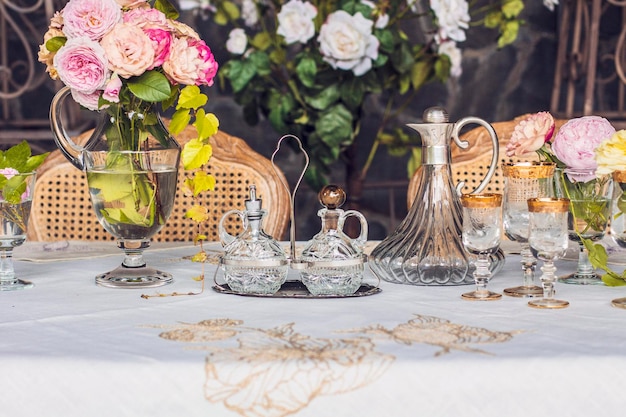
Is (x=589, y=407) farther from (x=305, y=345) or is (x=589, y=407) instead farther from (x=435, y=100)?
(x=435, y=100)

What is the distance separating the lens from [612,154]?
4.08 feet

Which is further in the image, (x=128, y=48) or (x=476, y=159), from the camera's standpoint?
(x=476, y=159)

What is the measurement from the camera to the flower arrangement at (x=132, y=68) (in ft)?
4.38

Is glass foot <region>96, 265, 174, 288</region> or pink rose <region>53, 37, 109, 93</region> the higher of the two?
pink rose <region>53, 37, 109, 93</region>

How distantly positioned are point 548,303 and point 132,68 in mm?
621

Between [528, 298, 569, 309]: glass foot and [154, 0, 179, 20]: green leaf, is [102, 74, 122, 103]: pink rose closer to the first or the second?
[154, 0, 179, 20]: green leaf

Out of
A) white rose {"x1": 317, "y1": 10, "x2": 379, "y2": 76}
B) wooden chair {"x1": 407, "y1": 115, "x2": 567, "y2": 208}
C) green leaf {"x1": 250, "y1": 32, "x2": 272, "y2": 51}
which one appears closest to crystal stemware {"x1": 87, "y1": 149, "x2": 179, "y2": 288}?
wooden chair {"x1": 407, "y1": 115, "x2": 567, "y2": 208}

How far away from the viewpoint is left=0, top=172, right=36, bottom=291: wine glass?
1396mm

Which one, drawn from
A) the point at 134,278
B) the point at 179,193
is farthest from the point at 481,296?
the point at 179,193

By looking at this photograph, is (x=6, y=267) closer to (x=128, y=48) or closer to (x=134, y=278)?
(x=134, y=278)

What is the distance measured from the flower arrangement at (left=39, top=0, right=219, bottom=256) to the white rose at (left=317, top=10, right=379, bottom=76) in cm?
126

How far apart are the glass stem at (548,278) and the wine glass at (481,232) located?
6 cm

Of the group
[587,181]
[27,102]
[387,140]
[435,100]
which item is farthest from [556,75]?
[587,181]

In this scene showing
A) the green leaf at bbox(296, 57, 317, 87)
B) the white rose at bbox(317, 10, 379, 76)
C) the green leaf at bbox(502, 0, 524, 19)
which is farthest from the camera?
the green leaf at bbox(502, 0, 524, 19)
